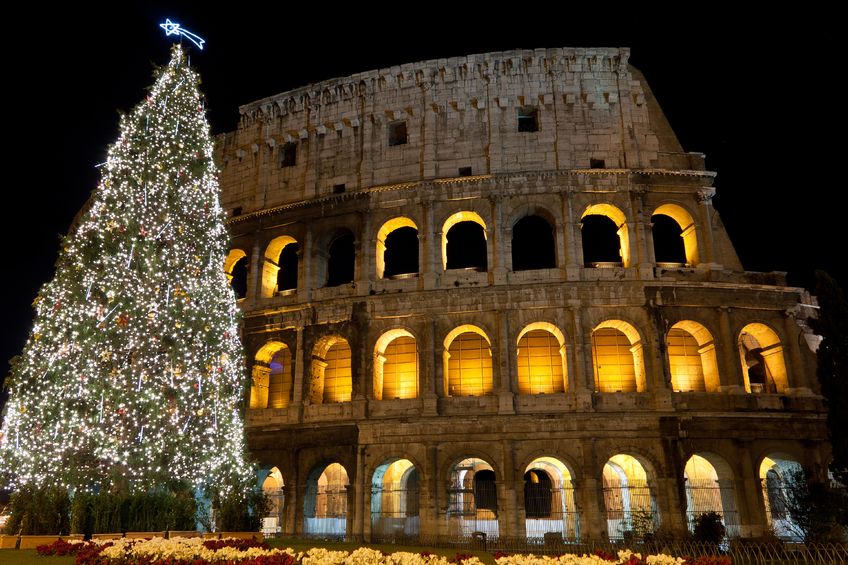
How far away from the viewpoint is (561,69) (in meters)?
23.4

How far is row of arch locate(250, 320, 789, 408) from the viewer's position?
2075cm

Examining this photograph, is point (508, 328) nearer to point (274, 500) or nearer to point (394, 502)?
point (394, 502)

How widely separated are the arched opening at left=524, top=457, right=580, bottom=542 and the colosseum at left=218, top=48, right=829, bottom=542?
0.16 meters

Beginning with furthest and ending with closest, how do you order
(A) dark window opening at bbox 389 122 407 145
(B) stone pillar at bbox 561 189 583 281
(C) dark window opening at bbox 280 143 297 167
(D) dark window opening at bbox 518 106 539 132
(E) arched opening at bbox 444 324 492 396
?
1. (C) dark window opening at bbox 280 143 297 167
2. (A) dark window opening at bbox 389 122 407 145
3. (D) dark window opening at bbox 518 106 539 132
4. (E) arched opening at bbox 444 324 492 396
5. (B) stone pillar at bbox 561 189 583 281

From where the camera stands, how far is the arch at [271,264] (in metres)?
24.3

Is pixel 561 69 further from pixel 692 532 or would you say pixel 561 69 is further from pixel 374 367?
pixel 692 532

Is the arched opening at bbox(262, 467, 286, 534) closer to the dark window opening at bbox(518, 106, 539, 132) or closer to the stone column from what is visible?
the stone column

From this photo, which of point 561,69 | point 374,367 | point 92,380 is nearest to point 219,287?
point 92,380

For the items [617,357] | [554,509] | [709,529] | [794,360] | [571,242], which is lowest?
[709,529]

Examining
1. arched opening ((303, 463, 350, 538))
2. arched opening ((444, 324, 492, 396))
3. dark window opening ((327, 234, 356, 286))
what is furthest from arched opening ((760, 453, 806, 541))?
dark window opening ((327, 234, 356, 286))

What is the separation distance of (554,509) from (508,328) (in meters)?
6.91

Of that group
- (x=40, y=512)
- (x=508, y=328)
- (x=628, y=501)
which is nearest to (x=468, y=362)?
(x=508, y=328)

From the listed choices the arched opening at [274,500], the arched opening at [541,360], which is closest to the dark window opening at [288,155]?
the arched opening at [541,360]

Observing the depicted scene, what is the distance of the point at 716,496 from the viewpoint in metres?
19.3
